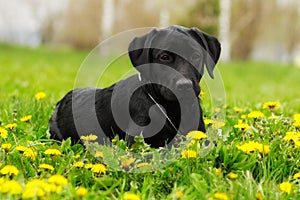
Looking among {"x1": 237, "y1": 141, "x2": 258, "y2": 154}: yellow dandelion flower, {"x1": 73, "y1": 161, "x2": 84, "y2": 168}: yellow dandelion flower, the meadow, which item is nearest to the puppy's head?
the meadow

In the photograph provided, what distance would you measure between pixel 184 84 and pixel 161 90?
30cm

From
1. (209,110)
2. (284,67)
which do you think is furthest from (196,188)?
(284,67)

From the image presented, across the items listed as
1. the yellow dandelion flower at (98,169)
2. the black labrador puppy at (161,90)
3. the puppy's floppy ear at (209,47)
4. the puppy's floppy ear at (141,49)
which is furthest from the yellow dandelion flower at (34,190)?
the puppy's floppy ear at (209,47)

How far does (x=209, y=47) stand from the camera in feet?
11.8

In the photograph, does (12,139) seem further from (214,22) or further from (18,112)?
(214,22)

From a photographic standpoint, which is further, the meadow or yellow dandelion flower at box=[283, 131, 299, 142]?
yellow dandelion flower at box=[283, 131, 299, 142]

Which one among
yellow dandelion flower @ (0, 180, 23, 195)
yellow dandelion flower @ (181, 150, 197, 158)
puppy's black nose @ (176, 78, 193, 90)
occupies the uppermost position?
puppy's black nose @ (176, 78, 193, 90)

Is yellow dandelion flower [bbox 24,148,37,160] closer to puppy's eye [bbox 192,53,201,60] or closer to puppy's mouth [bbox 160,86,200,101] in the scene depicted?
puppy's mouth [bbox 160,86,200,101]

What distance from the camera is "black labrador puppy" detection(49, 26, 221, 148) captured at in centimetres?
328

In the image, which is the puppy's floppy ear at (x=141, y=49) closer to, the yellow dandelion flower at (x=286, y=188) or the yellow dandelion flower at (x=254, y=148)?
the yellow dandelion flower at (x=254, y=148)

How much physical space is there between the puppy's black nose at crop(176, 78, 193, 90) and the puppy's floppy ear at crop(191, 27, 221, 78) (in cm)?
52

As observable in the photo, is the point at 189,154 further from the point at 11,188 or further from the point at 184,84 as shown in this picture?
the point at 11,188

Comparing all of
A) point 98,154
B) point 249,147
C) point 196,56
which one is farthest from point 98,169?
point 196,56

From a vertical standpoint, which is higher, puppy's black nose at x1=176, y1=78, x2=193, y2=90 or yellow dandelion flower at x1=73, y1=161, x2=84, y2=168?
puppy's black nose at x1=176, y1=78, x2=193, y2=90
